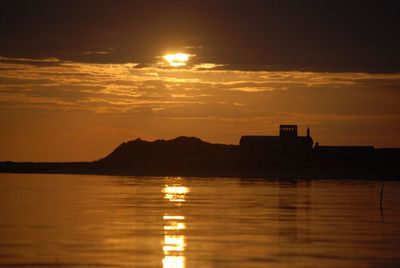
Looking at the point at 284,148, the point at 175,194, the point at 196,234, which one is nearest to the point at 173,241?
the point at 196,234

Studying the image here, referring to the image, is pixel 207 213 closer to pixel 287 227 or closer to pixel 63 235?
pixel 287 227

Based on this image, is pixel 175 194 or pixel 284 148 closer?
pixel 175 194

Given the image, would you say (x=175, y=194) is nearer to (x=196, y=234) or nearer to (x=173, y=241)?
(x=196, y=234)

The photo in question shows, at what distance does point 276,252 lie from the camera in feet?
120

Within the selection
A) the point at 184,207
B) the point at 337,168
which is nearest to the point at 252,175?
the point at 337,168

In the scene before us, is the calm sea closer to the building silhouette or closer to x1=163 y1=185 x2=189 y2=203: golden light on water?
x1=163 y1=185 x2=189 y2=203: golden light on water

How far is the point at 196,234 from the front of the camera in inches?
1678

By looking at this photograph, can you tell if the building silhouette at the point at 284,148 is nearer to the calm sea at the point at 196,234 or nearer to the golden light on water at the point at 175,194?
the golden light on water at the point at 175,194

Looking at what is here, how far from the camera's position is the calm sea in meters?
34.1

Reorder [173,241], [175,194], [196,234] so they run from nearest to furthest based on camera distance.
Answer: [173,241]
[196,234]
[175,194]

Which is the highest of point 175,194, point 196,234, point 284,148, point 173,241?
point 284,148

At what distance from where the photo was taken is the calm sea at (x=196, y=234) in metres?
34.1

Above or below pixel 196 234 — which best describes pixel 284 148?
above

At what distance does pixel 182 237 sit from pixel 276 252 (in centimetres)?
Answer: 613
